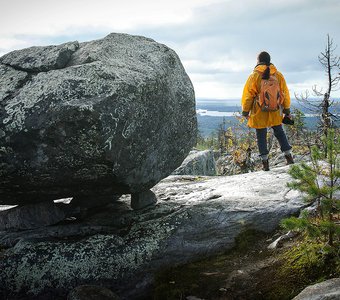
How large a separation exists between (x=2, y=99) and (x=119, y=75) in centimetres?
270

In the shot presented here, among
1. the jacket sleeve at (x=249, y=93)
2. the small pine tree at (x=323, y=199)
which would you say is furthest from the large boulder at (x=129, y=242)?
the jacket sleeve at (x=249, y=93)

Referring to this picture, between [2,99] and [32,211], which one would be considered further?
[32,211]

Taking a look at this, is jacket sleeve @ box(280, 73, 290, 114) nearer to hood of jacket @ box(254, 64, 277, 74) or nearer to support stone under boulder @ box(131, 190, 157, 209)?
hood of jacket @ box(254, 64, 277, 74)

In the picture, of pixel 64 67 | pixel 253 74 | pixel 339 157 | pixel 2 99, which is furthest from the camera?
pixel 253 74

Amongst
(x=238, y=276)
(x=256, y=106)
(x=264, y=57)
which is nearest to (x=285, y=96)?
(x=256, y=106)

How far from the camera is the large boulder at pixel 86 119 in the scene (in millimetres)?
7930

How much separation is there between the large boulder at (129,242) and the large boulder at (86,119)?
984 mm

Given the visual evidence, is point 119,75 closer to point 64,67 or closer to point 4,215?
point 64,67

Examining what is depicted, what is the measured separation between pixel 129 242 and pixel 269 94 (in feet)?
23.2

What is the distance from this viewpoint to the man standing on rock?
1267 cm

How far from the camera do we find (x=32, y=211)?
33.4 feet

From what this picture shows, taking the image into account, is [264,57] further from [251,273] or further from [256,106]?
[251,273]

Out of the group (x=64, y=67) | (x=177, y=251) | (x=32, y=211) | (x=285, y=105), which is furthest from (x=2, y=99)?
(x=285, y=105)

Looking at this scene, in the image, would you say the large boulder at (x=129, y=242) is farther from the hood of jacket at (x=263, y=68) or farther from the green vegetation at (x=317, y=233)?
the hood of jacket at (x=263, y=68)
